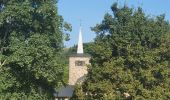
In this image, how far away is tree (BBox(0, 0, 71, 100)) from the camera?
34.2 m

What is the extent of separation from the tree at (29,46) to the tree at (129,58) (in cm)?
476

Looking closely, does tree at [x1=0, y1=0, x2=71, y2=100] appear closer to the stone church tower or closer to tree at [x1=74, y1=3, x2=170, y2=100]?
tree at [x1=74, y1=3, x2=170, y2=100]

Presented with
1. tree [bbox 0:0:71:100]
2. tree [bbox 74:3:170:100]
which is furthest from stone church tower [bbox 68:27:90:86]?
tree [bbox 0:0:71:100]

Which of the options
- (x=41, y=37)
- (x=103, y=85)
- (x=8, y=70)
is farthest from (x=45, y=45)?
(x=103, y=85)

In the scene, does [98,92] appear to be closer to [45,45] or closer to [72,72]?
[45,45]

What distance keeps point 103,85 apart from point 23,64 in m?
8.73

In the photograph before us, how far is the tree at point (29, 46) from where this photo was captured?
34.2m

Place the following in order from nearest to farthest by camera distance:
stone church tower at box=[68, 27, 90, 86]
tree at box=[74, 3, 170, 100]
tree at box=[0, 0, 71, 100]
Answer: tree at box=[0, 0, 71, 100] < tree at box=[74, 3, 170, 100] < stone church tower at box=[68, 27, 90, 86]

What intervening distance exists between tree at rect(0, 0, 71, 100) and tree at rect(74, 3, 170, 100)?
476cm

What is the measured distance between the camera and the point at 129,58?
1613 inches

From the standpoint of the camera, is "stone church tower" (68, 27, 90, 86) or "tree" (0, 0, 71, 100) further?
"stone church tower" (68, 27, 90, 86)

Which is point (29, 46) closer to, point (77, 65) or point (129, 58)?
point (129, 58)

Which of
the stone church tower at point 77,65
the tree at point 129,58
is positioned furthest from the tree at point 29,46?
the stone church tower at point 77,65

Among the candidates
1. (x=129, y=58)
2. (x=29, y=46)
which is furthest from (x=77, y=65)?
(x=29, y=46)
